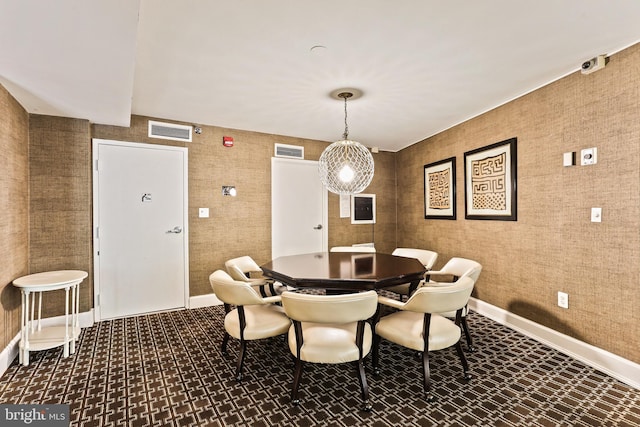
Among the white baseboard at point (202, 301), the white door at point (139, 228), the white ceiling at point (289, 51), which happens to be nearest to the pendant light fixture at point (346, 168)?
the white ceiling at point (289, 51)

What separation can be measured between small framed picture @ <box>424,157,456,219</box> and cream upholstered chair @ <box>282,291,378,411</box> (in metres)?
2.80

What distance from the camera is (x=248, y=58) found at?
8.09 ft

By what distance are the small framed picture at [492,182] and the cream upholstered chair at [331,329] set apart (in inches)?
92.5

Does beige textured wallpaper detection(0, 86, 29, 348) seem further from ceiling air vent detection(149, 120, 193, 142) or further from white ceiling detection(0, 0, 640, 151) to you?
ceiling air vent detection(149, 120, 193, 142)

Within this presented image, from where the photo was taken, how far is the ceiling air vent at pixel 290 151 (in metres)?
4.72

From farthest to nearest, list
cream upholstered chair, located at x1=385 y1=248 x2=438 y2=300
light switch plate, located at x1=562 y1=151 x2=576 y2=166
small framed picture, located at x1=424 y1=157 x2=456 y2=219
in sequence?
small framed picture, located at x1=424 y1=157 x2=456 y2=219, cream upholstered chair, located at x1=385 y1=248 x2=438 y2=300, light switch plate, located at x1=562 y1=151 x2=576 y2=166

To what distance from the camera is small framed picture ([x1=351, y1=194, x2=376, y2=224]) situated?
544 centimetres

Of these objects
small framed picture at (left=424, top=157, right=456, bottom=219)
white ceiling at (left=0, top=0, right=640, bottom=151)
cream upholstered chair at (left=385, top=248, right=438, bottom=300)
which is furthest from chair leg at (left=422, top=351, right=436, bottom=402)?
small framed picture at (left=424, top=157, right=456, bottom=219)

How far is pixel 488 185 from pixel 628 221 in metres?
1.45

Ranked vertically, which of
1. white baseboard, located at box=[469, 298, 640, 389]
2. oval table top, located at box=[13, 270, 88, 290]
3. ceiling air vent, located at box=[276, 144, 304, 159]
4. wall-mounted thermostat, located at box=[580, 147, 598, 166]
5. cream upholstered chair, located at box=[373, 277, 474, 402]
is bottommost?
white baseboard, located at box=[469, 298, 640, 389]

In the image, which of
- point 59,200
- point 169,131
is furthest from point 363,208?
point 59,200

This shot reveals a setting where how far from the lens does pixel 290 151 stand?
4.80 m

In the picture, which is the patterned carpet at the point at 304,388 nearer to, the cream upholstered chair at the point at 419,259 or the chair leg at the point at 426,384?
the chair leg at the point at 426,384

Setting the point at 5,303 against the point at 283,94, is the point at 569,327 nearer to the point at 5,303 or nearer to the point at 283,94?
the point at 283,94
